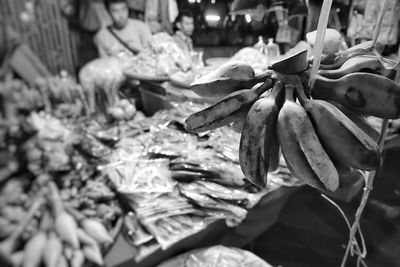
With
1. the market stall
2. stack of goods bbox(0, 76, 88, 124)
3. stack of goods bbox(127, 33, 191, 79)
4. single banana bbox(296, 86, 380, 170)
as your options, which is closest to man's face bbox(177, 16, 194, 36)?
stack of goods bbox(127, 33, 191, 79)

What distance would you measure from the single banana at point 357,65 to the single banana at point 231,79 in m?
0.09

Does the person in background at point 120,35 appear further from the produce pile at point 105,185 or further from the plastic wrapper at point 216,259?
the plastic wrapper at point 216,259

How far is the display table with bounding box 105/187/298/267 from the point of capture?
3.43ft

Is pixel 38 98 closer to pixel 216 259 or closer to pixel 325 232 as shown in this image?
pixel 216 259

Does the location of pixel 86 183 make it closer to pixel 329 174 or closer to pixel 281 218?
pixel 329 174

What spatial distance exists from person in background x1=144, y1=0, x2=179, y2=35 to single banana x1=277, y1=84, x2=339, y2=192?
261 centimetres

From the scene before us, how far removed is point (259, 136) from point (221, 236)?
1040mm

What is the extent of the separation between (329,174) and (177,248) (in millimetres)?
914

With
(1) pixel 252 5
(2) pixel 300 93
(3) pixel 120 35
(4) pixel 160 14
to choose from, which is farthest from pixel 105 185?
(4) pixel 160 14

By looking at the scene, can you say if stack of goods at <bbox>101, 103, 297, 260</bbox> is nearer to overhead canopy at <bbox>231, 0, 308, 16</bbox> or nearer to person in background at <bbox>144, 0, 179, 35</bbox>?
overhead canopy at <bbox>231, 0, 308, 16</bbox>

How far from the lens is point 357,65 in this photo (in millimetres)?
416

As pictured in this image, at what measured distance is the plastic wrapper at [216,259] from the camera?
1.10m

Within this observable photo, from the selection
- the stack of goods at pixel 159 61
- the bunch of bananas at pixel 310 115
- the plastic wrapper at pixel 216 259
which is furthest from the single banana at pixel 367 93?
the stack of goods at pixel 159 61

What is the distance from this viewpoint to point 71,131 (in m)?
1.00
